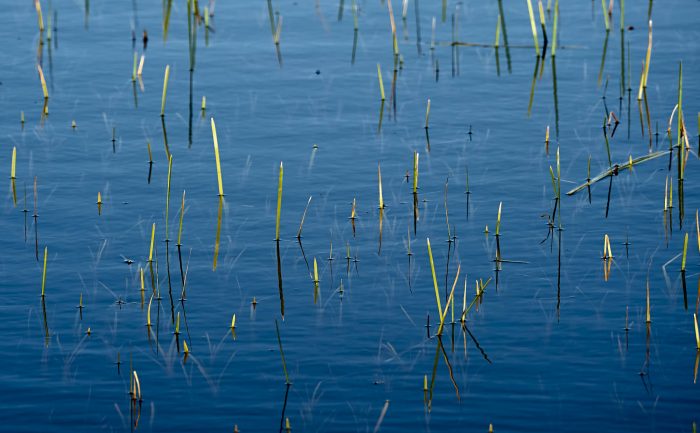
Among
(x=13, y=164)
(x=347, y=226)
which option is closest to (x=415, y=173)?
(x=347, y=226)

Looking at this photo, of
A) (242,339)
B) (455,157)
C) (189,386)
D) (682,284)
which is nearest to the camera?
(189,386)

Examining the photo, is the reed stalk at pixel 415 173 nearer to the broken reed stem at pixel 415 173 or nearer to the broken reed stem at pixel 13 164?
the broken reed stem at pixel 415 173

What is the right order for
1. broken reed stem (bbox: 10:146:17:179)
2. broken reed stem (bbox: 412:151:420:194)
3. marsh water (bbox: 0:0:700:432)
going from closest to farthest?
marsh water (bbox: 0:0:700:432) → broken reed stem (bbox: 412:151:420:194) → broken reed stem (bbox: 10:146:17:179)

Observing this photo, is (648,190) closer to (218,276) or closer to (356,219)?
(356,219)

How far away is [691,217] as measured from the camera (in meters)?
6.58

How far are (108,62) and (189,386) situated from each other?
4690 millimetres

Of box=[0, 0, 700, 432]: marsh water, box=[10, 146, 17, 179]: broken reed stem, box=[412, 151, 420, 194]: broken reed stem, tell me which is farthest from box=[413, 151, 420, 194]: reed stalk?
box=[10, 146, 17, 179]: broken reed stem

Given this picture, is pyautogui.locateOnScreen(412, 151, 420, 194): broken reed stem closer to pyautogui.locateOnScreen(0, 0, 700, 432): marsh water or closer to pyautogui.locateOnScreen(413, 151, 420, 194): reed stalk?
pyautogui.locateOnScreen(413, 151, 420, 194): reed stalk

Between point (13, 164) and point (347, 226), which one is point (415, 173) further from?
point (13, 164)

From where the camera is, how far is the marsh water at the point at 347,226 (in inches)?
197

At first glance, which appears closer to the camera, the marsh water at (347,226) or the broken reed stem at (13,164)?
the marsh water at (347,226)

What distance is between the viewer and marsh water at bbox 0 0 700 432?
5.00 m

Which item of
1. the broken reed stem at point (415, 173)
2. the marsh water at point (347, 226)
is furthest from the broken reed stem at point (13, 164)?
the broken reed stem at point (415, 173)

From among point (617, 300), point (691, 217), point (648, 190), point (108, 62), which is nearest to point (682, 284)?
point (617, 300)
